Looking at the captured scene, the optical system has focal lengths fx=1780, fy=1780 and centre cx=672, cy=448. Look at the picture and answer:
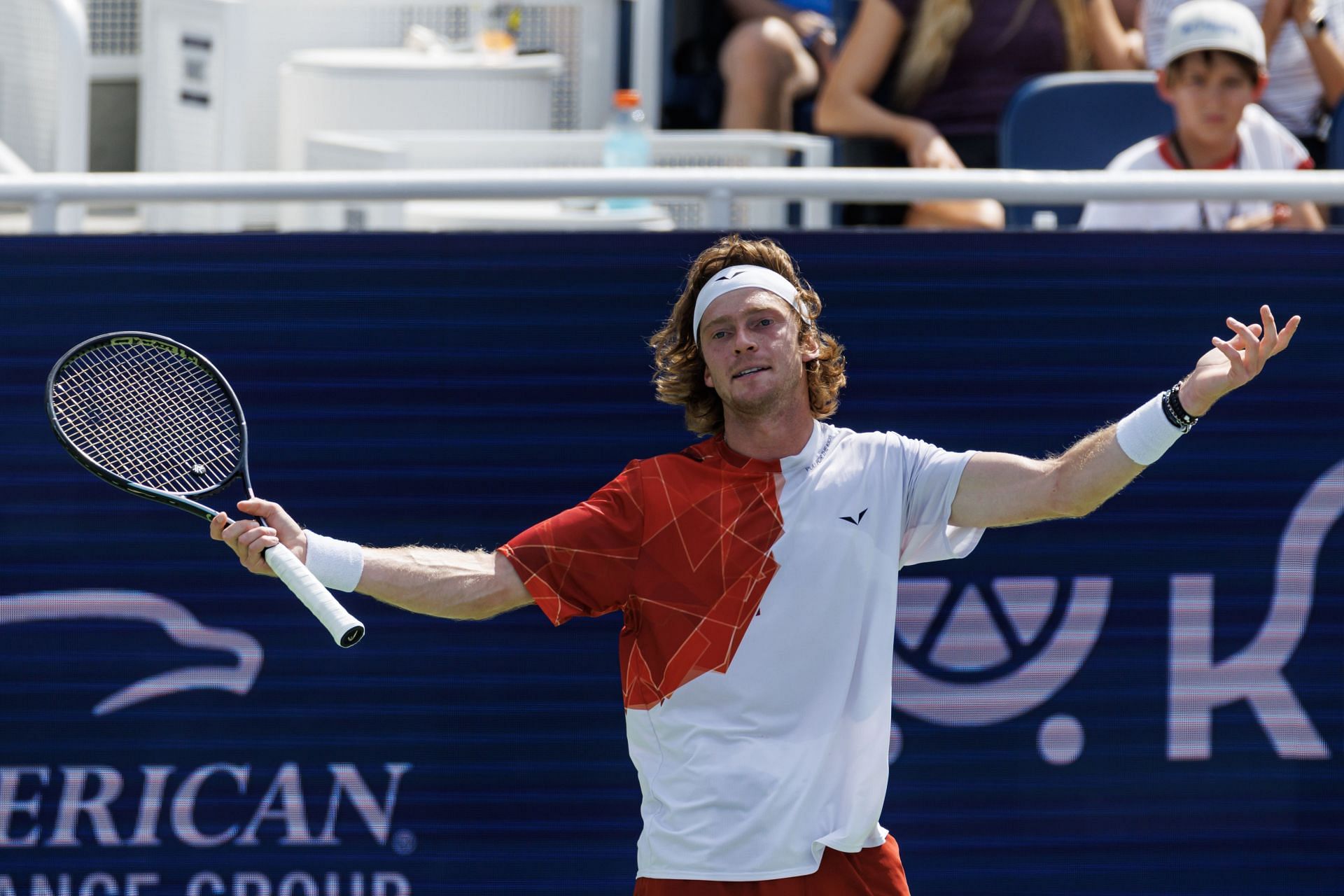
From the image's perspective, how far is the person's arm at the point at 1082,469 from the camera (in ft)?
9.43

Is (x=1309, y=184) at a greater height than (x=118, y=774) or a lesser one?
greater

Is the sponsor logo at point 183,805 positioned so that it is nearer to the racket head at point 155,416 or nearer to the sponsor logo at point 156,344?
the racket head at point 155,416

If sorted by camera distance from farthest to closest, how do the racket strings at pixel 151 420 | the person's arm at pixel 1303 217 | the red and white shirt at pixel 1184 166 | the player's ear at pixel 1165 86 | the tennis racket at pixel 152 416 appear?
the player's ear at pixel 1165 86 → the red and white shirt at pixel 1184 166 → the person's arm at pixel 1303 217 → the racket strings at pixel 151 420 → the tennis racket at pixel 152 416

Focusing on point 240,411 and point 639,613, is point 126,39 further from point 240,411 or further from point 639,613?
point 639,613

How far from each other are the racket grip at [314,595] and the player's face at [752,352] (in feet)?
2.59

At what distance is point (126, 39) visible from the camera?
6.61 m

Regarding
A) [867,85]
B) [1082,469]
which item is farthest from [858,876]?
[867,85]

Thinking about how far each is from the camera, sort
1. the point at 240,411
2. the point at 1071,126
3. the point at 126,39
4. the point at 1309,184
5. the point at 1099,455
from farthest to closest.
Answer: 1. the point at 126,39
2. the point at 1071,126
3. the point at 1309,184
4. the point at 240,411
5. the point at 1099,455

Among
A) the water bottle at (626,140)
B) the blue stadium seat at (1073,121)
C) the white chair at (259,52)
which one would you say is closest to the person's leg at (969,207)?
the blue stadium seat at (1073,121)

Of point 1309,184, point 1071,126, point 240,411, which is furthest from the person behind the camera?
point 1071,126

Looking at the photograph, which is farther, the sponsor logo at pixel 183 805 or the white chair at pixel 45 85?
the white chair at pixel 45 85

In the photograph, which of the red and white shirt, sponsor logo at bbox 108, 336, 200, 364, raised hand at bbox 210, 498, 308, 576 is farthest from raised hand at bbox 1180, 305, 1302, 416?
sponsor logo at bbox 108, 336, 200, 364

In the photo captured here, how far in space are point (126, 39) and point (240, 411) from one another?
3.88 m

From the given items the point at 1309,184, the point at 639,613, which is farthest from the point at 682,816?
the point at 1309,184
